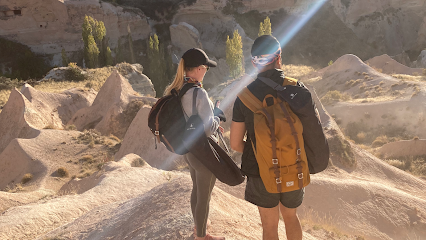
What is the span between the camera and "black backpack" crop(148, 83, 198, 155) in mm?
2691

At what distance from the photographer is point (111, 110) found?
1561 centimetres

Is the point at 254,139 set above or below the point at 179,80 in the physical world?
below

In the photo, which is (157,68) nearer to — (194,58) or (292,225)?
(194,58)

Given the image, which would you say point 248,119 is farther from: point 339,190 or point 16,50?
point 16,50

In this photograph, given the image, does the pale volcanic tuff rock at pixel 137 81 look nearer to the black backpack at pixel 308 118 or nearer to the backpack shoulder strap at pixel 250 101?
the backpack shoulder strap at pixel 250 101

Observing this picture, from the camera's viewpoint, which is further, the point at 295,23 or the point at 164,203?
the point at 295,23

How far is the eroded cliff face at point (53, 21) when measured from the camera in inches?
1528

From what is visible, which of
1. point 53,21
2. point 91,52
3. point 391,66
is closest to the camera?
point 391,66

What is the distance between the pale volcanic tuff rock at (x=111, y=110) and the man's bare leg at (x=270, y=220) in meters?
13.9

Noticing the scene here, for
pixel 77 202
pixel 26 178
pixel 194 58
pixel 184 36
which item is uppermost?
pixel 184 36

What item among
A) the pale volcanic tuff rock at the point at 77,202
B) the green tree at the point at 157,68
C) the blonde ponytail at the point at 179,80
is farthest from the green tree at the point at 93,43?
the blonde ponytail at the point at 179,80

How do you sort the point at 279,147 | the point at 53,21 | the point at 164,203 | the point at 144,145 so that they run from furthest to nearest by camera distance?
1. the point at 53,21
2. the point at 144,145
3. the point at 164,203
4. the point at 279,147

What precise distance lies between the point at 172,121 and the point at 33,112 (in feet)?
49.3

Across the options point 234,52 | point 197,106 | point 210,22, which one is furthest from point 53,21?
point 197,106
